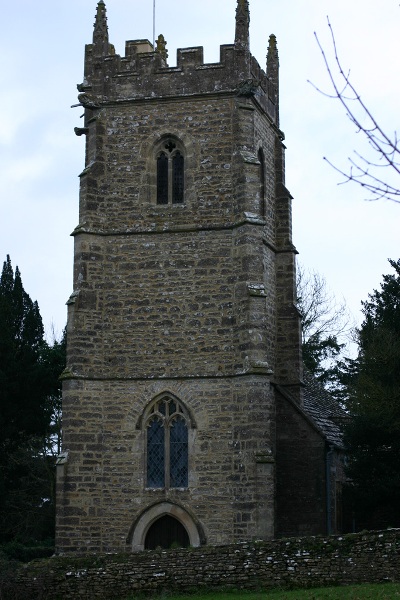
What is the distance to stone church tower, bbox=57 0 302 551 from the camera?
86.9ft

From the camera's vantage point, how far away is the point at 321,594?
1938 centimetres

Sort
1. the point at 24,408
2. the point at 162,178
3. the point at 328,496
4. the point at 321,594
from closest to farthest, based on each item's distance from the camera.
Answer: the point at 321,594 < the point at 328,496 < the point at 162,178 < the point at 24,408

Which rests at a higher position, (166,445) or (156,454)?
(166,445)

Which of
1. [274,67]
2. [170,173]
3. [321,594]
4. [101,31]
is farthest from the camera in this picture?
[274,67]

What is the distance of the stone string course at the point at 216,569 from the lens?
20.9m

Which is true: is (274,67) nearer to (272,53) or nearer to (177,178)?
(272,53)

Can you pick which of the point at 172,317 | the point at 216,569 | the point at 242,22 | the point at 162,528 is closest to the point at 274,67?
the point at 242,22

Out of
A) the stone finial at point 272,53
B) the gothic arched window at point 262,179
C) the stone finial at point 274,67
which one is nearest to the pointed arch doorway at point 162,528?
the gothic arched window at point 262,179

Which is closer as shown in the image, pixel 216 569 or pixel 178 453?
pixel 216 569

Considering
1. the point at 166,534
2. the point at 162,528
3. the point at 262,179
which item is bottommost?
the point at 166,534

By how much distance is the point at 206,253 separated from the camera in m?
27.6

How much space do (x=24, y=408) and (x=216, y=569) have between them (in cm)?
1297

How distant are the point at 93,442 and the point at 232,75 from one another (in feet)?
30.7

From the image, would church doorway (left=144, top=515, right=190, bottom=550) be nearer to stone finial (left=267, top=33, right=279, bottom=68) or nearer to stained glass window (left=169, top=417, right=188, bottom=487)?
stained glass window (left=169, top=417, right=188, bottom=487)
